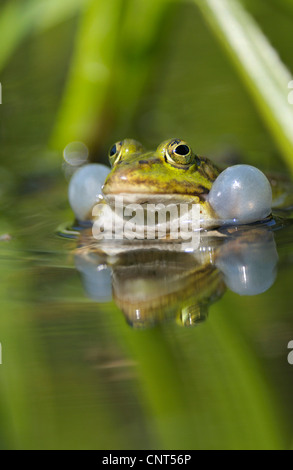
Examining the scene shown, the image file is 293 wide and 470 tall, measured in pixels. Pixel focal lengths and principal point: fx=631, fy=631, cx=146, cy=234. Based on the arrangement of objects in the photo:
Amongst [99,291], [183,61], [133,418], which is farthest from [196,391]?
[183,61]

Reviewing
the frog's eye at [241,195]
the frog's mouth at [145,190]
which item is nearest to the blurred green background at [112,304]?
the frog's eye at [241,195]

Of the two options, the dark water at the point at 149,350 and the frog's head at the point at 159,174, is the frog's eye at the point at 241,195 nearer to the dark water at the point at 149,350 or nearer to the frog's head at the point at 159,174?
the frog's head at the point at 159,174

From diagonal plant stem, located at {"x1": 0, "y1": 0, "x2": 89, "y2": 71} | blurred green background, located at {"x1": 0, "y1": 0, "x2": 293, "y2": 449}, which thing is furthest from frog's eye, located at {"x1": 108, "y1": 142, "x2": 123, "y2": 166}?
diagonal plant stem, located at {"x1": 0, "y1": 0, "x2": 89, "y2": 71}

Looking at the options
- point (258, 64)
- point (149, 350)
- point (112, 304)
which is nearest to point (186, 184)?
point (258, 64)

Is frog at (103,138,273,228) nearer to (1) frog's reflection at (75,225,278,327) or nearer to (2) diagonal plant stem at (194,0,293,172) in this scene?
(1) frog's reflection at (75,225,278,327)

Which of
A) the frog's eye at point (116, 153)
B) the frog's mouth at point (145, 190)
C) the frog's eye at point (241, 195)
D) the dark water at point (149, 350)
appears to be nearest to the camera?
the dark water at point (149, 350)
